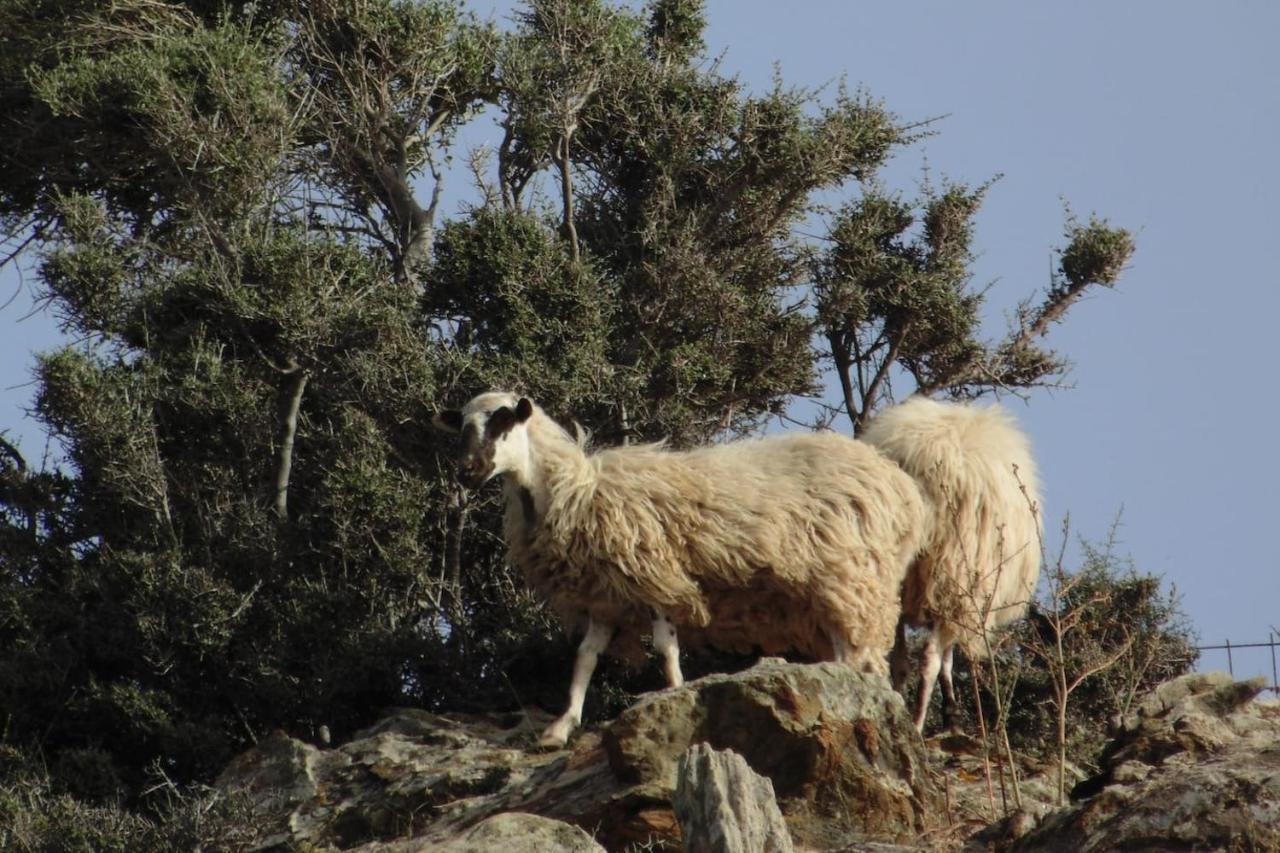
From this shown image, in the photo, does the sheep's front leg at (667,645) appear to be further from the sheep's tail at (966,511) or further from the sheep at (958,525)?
the sheep's tail at (966,511)

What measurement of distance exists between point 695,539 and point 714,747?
269cm

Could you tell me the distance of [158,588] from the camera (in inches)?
642

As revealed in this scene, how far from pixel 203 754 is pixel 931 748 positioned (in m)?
5.82

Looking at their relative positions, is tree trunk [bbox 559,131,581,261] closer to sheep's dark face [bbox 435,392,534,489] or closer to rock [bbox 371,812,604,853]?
sheep's dark face [bbox 435,392,534,489]

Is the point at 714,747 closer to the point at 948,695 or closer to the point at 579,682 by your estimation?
the point at 579,682

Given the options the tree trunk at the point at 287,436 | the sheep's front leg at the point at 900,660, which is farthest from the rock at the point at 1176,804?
the tree trunk at the point at 287,436

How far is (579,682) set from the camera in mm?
13422

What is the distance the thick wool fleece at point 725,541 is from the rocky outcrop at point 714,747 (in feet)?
4.96

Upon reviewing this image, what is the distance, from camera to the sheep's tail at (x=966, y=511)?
47.9 feet

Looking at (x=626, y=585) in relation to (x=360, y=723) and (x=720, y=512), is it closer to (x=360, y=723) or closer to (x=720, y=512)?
(x=720, y=512)

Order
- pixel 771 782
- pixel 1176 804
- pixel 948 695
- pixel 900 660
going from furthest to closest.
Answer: pixel 900 660 < pixel 948 695 < pixel 771 782 < pixel 1176 804

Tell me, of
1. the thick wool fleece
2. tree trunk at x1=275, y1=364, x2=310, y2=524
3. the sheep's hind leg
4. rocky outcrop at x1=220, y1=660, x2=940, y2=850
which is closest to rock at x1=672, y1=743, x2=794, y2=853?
rocky outcrop at x1=220, y1=660, x2=940, y2=850

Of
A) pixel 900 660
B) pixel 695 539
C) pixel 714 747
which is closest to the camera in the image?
pixel 714 747

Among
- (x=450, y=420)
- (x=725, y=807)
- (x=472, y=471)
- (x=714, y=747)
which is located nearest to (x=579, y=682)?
(x=472, y=471)
